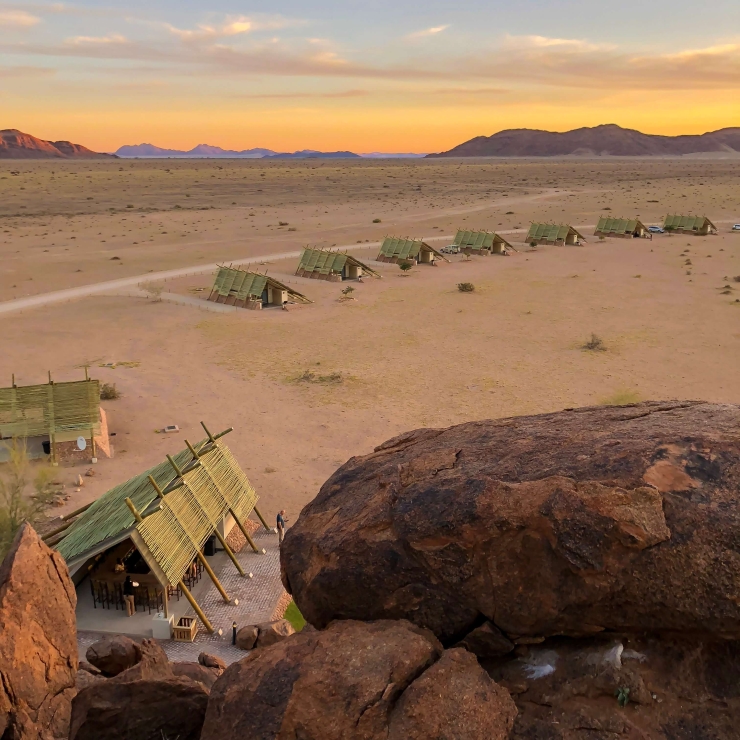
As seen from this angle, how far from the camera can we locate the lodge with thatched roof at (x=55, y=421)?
2200 cm

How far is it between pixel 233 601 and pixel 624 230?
64.5m

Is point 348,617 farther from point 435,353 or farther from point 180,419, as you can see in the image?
point 435,353

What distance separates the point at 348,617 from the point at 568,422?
323 cm

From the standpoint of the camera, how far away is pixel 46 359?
1256 inches

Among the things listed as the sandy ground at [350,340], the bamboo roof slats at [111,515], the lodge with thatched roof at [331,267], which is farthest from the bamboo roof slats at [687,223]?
the bamboo roof slats at [111,515]

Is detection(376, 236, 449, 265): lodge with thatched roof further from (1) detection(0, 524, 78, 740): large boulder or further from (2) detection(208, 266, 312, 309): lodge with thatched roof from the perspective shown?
(1) detection(0, 524, 78, 740): large boulder

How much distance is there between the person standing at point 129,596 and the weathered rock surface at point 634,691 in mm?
10658

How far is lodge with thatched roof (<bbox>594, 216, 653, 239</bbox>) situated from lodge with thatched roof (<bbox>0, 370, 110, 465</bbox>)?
2325 inches

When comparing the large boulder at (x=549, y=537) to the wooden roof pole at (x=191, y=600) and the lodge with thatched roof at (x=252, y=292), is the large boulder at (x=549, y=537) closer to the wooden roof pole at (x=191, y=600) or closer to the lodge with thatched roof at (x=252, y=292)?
the wooden roof pole at (x=191, y=600)

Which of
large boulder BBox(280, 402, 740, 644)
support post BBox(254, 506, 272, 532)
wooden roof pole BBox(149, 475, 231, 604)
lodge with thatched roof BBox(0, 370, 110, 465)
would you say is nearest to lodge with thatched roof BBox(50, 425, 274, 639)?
wooden roof pole BBox(149, 475, 231, 604)

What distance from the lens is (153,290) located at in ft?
148

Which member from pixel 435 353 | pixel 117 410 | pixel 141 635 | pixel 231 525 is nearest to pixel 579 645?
pixel 141 635

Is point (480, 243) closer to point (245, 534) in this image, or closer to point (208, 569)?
point (245, 534)

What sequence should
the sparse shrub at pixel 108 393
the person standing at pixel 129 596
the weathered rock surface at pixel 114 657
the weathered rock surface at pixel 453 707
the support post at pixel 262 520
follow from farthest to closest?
the sparse shrub at pixel 108 393
the support post at pixel 262 520
the person standing at pixel 129 596
the weathered rock surface at pixel 114 657
the weathered rock surface at pixel 453 707
